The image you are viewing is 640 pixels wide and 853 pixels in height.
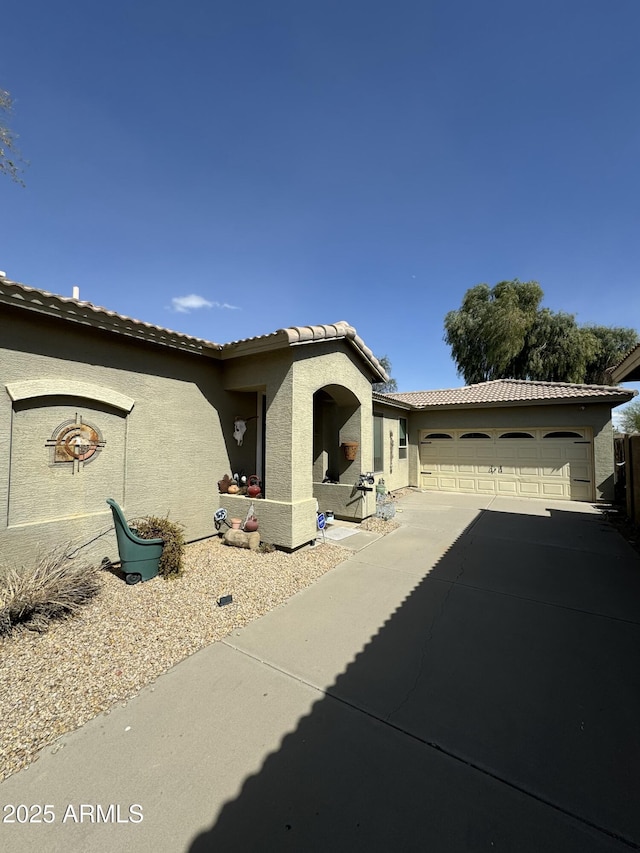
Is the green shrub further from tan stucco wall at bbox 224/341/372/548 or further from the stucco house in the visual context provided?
tan stucco wall at bbox 224/341/372/548

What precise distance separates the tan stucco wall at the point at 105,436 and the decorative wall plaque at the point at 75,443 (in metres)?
0.08

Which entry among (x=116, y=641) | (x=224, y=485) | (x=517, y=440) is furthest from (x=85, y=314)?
(x=517, y=440)

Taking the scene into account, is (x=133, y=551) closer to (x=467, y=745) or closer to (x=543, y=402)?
(x=467, y=745)

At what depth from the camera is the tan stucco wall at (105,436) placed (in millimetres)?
4590

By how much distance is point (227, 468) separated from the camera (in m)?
7.42

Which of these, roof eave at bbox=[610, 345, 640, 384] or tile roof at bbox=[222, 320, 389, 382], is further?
tile roof at bbox=[222, 320, 389, 382]

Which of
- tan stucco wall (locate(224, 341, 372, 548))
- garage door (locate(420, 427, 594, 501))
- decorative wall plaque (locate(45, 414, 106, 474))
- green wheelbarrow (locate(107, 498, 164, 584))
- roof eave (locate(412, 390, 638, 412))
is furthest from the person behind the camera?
garage door (locate(420, 427, 594, 501))

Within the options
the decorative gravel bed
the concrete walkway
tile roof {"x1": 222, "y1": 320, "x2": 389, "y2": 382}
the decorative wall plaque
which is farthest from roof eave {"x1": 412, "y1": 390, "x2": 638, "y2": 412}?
the decorative wall plaque

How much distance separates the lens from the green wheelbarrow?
15.7ft

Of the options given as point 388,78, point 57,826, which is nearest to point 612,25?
point 388,78

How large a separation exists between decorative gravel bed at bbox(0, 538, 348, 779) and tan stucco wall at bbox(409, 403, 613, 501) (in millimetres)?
10202

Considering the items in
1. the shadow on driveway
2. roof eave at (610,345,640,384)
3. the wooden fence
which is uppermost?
roof eave at (610,345,640,384)

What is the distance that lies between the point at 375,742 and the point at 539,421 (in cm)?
1291

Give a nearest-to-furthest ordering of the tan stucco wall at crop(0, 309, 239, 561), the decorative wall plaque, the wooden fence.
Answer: the tan stucco wall at crop(0, 309, 239, 561), the decorative wall plaque, the wooden fence
